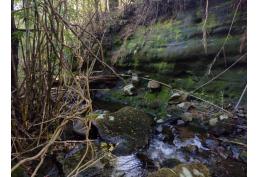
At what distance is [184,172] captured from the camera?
1.63 m

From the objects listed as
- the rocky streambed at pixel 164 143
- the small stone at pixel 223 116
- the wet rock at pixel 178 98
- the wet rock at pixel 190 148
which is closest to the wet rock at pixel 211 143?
the rocky streambed at pixel 164 143

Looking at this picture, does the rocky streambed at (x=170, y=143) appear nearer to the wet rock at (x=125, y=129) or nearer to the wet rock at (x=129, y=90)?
the wet rock at (x=125, y=129)

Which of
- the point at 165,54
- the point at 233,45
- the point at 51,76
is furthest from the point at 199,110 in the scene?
the point at 51,76

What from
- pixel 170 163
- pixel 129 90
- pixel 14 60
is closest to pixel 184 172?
pixel 170 163

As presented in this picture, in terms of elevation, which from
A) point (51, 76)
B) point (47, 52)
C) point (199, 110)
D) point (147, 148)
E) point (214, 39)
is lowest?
point (147, 148)

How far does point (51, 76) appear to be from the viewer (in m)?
1.69

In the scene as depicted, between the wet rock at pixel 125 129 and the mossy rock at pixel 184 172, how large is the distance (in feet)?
2.01

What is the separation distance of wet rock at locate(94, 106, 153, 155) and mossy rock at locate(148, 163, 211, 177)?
611 mm

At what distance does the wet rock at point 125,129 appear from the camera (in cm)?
231

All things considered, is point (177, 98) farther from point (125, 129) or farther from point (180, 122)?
point (125, 129)

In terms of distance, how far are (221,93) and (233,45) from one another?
1.46ft

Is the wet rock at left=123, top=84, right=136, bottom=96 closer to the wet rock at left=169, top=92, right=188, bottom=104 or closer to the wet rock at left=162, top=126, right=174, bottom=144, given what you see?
the wet rock at left=169, top=92, right=188, bottom=104

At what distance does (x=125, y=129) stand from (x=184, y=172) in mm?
919
